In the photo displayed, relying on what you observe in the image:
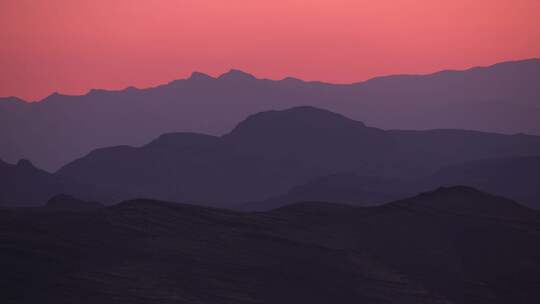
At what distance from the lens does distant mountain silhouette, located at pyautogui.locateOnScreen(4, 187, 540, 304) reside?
42.4 meters

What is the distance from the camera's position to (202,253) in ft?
157

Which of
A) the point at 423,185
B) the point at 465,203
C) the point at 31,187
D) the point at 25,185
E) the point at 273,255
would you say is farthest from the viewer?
the point at 25,185

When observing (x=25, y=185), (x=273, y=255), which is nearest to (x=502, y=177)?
(x=25, y=185)

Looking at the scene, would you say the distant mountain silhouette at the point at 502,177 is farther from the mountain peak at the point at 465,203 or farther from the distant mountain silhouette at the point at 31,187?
the mountain peak at the point at 465,203

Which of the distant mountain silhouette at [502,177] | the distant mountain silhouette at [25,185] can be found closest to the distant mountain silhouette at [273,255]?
the distant mountain silhouette at [502,177]

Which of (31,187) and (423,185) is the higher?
(423,185)

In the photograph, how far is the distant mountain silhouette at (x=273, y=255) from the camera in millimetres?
42375

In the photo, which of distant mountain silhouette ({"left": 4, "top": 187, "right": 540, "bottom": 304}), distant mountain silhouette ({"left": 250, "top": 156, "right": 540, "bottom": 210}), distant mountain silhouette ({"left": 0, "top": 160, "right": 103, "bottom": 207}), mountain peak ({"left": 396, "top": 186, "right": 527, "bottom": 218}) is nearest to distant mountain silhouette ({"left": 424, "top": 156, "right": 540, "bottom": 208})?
distant mountain silhouette ({"left": 250, "top": 156, "right": 540, "bottom": 210})

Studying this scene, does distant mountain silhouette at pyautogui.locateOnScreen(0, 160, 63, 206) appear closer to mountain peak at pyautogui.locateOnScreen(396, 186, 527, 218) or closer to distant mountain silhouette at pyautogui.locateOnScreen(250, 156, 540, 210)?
distant mountain silhouette at pyautogui.locateOnScreen(250, 156, 540, 210)

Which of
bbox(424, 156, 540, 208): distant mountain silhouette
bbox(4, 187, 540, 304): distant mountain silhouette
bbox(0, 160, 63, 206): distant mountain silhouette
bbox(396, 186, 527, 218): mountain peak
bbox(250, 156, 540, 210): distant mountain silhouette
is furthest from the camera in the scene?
bbox(0, 160, 63, 206): distant mountain silhouette

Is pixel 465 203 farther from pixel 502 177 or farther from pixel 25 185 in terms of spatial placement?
pixel 25 185

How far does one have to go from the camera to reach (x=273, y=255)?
161ft

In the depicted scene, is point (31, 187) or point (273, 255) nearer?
point (273, 255)

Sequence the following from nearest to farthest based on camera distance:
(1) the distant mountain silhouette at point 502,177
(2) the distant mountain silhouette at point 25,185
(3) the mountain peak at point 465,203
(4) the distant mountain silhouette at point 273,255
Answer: (4) the distant mountain silhouette at point 273,255 → (3) the mountain peak at point 465,203 → (1) the distant mountain silhouette at point 502,177 → (2) the distant mountain silhouette at point 25,185
